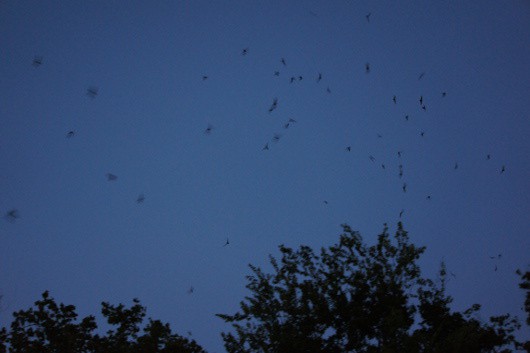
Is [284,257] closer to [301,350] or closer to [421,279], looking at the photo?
[301,350]

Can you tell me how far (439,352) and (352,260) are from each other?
4.50 m

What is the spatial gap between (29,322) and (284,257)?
440 inches

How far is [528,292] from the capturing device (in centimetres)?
2098

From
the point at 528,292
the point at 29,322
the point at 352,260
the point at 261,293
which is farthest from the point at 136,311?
the point at 528,292

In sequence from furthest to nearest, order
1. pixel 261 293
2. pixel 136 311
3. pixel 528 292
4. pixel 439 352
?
pixel 528 292
pixel 136 311
pixel 261 293
pixel 439 352

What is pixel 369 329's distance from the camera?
43.7 feet

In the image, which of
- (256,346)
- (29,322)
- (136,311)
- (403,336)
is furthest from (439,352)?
(29,322)

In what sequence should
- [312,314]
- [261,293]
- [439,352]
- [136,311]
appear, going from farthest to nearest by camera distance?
1. [136,311]
2. [261,293]
3. [312,314]
4. [439,352]

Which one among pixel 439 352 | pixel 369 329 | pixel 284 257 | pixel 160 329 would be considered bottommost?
pixel 439 352

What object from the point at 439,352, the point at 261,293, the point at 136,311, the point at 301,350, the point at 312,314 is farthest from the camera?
the point at 136,311

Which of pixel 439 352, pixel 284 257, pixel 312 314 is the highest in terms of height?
pixel 284 257

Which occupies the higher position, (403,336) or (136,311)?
(136,311)

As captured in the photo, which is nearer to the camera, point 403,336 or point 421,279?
point 403,336

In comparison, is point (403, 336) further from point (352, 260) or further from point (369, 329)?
point (352, 260)
